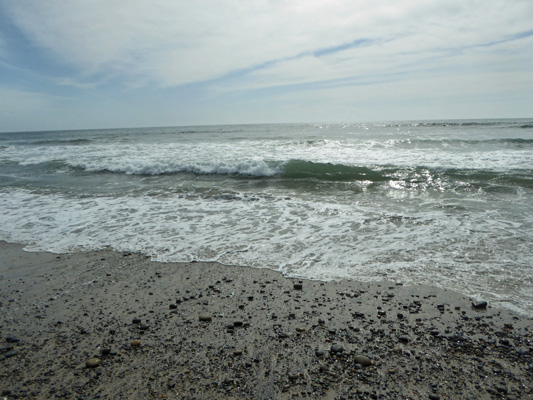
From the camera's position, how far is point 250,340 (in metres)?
2.97

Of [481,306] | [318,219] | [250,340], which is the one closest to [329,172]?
[318,219]

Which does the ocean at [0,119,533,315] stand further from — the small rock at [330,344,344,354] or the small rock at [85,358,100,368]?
the small rock at [85,358,100,368]

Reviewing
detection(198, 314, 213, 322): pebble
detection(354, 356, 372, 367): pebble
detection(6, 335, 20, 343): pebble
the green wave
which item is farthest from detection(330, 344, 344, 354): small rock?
the green wave

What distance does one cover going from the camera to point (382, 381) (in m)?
2.42

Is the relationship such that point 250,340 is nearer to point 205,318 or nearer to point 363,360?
point 205,318

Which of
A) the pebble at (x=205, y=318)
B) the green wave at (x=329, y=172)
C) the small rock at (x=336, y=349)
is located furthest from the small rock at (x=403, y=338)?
the green wave at (x=329, y=172)

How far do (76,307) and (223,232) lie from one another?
2.81 meters

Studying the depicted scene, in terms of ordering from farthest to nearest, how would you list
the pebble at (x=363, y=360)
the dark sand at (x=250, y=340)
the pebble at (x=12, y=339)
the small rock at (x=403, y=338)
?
the pebble at (x=12, y=339) < the small rock at (x=403, y=338) < the pebble at (x=363, y=360) < the dark sand at (x=250, y=340)

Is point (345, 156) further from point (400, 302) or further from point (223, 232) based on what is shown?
point (400, 302)

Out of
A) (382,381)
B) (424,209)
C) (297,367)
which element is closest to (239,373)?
(297,367)

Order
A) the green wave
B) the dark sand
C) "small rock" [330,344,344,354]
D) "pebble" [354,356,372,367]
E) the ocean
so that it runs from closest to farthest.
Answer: the dark sand, "pebble" [354,356,372,367], "small rock" [330,344,344,354], the ocean, the green wave

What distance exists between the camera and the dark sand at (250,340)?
240 cm

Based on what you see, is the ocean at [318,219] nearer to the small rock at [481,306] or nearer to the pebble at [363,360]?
the small rock at [481,306]

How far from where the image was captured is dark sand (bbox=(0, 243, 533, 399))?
7.89 feet
